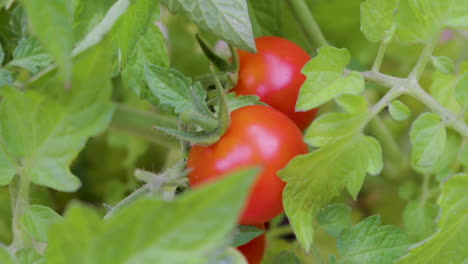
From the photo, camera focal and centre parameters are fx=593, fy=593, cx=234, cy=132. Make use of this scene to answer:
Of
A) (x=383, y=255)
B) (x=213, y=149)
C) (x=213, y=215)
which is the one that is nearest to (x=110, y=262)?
(x=213, y=215)

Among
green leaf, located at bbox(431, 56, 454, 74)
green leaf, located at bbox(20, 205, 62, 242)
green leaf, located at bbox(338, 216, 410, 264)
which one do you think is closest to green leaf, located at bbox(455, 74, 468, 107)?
green leaf, located at bbox(431, 56, 454, 74)

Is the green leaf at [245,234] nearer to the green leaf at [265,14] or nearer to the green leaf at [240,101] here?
the green leaf at [240,101]

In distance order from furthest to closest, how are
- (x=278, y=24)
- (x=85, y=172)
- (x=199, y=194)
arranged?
(x=85, y=172) → (x=278, y=24) → (x=199, y=194)

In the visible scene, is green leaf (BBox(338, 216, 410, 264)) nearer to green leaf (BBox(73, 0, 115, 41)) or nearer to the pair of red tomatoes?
the pair of red tomatoes

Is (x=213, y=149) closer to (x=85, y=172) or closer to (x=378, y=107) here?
(x=378, y=107)

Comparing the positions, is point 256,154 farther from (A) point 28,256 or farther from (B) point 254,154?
(A) point 28,256

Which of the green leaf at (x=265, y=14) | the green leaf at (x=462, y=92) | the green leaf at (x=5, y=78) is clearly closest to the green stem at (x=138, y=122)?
the green leaf at (x=265, y=14)

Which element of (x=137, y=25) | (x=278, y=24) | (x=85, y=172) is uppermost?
(x=137, y=25)
